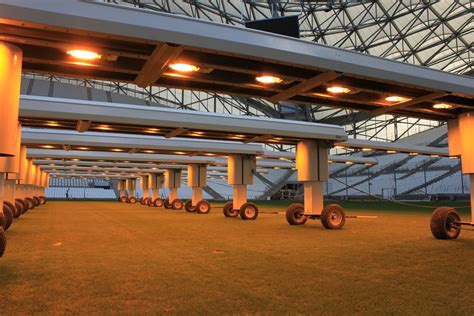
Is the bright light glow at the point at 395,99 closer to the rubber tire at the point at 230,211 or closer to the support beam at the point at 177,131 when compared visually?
the support beam at the point at 177,131

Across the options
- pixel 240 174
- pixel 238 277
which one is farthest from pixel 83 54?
pixel 240 174

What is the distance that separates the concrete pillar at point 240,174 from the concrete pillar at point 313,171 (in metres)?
6.92

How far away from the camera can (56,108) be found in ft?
53.2

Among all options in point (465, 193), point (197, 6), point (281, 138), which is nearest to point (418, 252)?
point (281, 138)

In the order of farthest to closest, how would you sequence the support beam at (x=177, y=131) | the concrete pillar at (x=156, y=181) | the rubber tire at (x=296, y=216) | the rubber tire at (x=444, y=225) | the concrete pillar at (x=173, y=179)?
1. the concrete pillar at (x=156, y=181)
2. the concrete pillar at (x=173, y=179)
3. the rubber tire at (x=296, y=216)
4. the support beam at (x=177, y=131)
5. the rubber tire at (x=444, y=225)

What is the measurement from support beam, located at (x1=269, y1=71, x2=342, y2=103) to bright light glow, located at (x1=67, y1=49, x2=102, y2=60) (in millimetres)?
4291

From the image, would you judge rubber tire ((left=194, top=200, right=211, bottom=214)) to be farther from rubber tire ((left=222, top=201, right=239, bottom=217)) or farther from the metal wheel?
the metal wheel

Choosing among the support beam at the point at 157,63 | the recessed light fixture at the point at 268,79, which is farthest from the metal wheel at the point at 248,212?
the support beam at the point at 157,63

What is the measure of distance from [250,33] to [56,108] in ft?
35.6

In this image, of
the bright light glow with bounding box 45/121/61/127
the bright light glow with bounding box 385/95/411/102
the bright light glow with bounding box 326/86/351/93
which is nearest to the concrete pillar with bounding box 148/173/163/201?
the bright light glow with bounding box 45/121/61/127

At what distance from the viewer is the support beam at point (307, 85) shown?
9.04m

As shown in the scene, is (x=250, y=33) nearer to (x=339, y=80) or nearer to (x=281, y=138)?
(x=339, y=80)

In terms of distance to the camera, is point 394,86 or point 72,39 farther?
point 394,86

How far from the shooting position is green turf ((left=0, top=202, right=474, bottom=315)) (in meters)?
5.79
